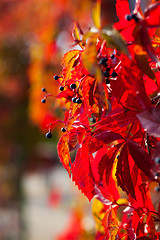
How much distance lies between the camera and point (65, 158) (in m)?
0.56

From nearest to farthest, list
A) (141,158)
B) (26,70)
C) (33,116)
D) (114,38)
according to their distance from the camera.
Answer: (114,38) → (141,158) → (33,116) → (26,70)

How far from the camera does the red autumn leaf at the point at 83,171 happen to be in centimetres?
54

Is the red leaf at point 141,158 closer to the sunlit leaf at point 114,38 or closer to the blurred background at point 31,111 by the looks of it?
the sunlit leaf at point 114,38

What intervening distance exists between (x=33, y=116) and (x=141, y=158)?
412 centimetres

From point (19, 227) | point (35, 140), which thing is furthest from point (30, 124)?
point (19, 227)

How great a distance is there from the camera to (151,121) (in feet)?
1.53

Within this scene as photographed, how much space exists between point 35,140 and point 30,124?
0.50 metres

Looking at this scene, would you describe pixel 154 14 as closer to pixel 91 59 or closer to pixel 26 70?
pixel 91 59

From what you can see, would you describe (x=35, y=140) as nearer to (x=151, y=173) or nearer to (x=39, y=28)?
(x=39, y=28)

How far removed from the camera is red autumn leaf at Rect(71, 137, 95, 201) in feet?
1.78

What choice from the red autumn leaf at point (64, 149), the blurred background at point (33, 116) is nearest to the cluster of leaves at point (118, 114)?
the red autumn leaf at point (64, 149)

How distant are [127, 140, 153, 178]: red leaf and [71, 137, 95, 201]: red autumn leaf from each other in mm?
73

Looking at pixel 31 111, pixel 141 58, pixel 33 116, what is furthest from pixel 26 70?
pixel 141 58

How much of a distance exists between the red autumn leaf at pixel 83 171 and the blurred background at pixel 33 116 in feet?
5.65
